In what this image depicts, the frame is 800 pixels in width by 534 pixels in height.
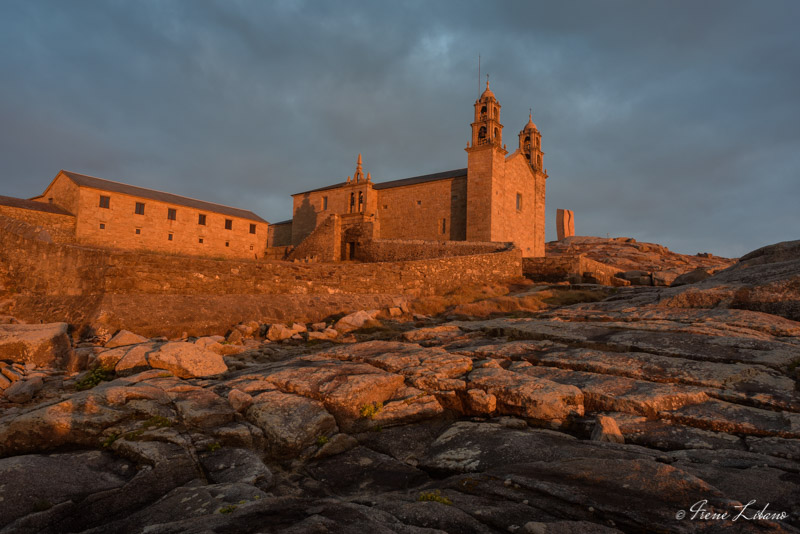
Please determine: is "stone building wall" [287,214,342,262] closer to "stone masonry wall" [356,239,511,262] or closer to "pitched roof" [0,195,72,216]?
"stone masonry wall" [356,239,511,262]

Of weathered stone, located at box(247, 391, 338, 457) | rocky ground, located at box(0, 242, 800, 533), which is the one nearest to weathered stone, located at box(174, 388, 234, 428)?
rocky ground, located at box(0, 242, 800, 533)

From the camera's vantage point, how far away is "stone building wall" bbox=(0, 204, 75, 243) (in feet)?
91.7

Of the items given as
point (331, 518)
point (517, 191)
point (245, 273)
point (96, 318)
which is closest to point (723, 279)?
point (331, 518)

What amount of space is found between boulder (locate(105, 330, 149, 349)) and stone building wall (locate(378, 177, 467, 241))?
27162mm

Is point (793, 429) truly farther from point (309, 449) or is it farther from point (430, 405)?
point (309, 449)

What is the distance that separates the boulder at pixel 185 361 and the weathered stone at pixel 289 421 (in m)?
1.80

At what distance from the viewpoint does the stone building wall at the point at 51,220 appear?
1100 inches

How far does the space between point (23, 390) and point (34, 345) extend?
82.8 inches

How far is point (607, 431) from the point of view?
4.31 meters

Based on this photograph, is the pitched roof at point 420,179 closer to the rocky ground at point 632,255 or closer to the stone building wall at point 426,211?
the stone building wall at point 426,211

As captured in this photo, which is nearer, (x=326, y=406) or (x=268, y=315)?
(x=326, y=406)

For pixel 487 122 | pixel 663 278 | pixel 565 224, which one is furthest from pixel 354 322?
pixel 565 224

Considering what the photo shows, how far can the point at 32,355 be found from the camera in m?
7.32

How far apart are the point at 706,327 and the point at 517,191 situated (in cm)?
2999
